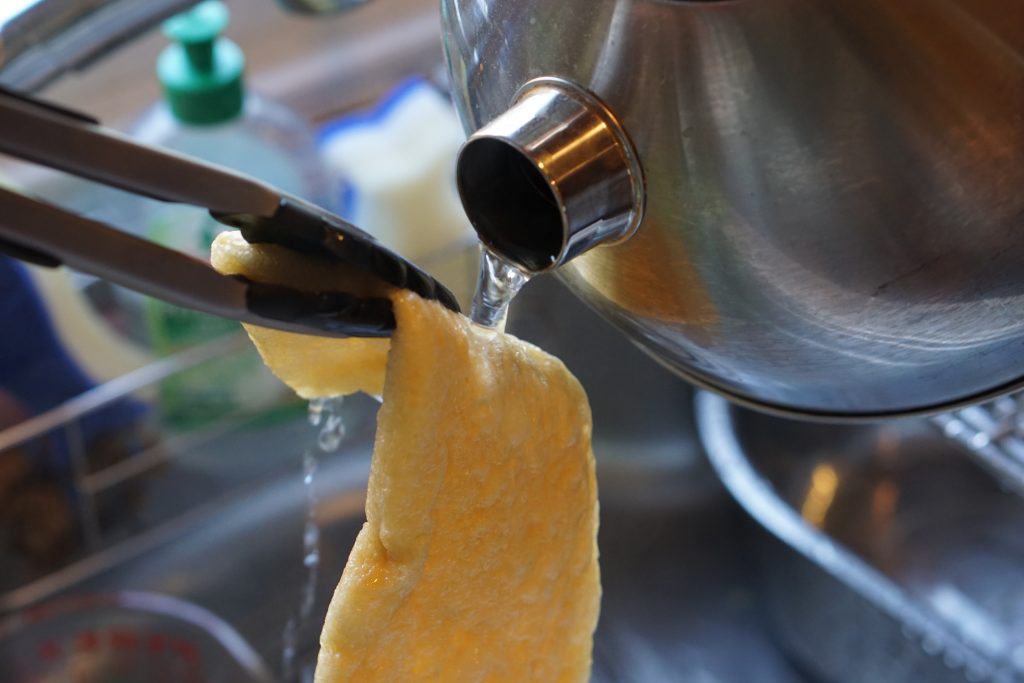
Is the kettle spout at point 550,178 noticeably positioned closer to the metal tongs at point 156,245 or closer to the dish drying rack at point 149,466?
the metal tongs at point 156,245

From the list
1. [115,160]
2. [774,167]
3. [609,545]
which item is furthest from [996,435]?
[115,160]

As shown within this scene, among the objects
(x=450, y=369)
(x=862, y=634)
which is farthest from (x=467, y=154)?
(x=862, y=634)

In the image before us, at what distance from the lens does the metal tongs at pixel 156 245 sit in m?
0.25

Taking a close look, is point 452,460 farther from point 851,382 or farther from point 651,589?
point 651,589

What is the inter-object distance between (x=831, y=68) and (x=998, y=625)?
0.58 m

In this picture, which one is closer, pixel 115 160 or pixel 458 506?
pixel 115 160

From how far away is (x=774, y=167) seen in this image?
0.29 m

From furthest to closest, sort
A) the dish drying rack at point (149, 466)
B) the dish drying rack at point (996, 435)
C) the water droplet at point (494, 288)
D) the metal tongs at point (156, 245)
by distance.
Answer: the dish drying rack at point (149, 466), the dish drying rack at point (996, 435), the water droplet at point (494, 288), the metal tongs at point (156, 245)

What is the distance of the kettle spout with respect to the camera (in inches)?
11.4

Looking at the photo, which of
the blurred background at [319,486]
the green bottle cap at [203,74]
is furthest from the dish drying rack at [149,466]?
the green bottle cap at [203,74]

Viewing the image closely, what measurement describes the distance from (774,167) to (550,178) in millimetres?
52

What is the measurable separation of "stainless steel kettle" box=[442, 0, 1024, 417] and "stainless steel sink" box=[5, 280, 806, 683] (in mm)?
401

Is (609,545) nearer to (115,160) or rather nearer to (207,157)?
(207,157)

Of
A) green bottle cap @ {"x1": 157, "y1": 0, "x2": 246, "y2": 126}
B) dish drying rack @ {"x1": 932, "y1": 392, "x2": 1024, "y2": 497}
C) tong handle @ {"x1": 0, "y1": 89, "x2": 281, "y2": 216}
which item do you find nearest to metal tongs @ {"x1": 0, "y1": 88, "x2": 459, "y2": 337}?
tong handle @ {"x1": 0, "y1": 89, "x2": 281, "y2": 216}
